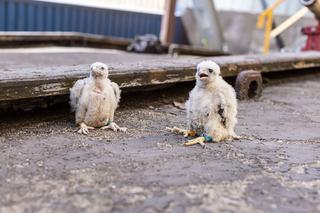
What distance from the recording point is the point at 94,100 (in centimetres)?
291

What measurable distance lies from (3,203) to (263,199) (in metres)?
1.05

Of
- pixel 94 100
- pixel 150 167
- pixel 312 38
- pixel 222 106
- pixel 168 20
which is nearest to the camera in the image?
pixel 150 167

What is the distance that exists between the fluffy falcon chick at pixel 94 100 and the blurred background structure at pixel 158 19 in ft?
21.4

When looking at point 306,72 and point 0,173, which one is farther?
point 306,72

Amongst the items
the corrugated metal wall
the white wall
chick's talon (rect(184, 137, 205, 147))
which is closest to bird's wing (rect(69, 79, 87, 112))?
chick's talon (rect(184, 137, 205, 147))

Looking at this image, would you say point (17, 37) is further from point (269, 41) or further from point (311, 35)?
point (269, 41)

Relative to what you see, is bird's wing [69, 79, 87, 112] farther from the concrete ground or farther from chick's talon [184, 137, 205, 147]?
chick's talon [184, 137, 205, 147]

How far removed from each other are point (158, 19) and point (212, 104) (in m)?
8.98

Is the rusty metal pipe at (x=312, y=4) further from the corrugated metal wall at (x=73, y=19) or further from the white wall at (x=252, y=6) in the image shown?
the corrugated metal wall at (x=73, y=19)

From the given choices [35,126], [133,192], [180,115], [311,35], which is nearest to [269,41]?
[311,35]

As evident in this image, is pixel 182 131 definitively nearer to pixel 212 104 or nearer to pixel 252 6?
pixel 212 104

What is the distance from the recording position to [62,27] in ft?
32.2

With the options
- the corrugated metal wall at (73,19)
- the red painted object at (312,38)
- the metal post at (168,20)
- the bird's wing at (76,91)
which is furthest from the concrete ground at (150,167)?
the corrugated metal wall at (73,19)

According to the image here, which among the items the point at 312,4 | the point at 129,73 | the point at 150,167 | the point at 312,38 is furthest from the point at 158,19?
the point at 150,167
